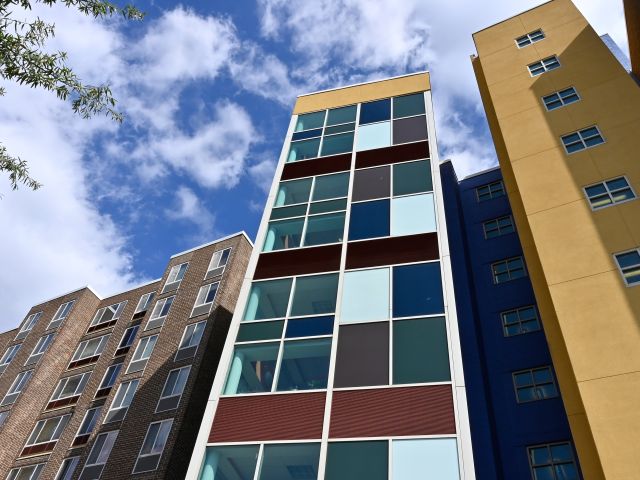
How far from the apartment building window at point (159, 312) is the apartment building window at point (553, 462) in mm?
24059

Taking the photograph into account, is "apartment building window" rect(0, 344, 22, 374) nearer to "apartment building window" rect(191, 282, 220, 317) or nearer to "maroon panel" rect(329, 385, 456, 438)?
"apartment building window" rect(191, 282, 220, 317)

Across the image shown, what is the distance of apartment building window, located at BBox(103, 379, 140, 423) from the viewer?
97.3 ft

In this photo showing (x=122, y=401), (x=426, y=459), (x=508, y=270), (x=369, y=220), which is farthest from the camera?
(x=122, y=401)

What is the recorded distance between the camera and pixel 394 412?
12.9m

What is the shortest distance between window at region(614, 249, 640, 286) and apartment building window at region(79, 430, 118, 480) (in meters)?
26.5

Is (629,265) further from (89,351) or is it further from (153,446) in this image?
(89,351)

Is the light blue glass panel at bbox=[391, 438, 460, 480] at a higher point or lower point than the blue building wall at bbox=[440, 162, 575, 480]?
lower

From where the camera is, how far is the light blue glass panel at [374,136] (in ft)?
74.6

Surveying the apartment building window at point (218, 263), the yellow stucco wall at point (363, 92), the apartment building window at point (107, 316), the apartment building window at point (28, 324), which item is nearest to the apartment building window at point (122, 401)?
the apartment building window at point (218, 263)

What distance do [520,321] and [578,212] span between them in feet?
20.1

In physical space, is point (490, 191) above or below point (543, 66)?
below

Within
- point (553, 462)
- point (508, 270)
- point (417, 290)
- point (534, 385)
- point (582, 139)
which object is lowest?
point (553, 462)

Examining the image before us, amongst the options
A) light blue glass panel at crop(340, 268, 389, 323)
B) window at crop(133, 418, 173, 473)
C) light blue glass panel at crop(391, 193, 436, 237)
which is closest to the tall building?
window at crop(133, 418, 173, 473)

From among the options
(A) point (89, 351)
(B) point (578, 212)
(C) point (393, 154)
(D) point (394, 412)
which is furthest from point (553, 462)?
(A) point (89, 351)
